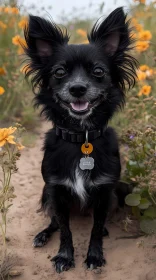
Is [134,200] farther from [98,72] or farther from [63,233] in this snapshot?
[98,72]

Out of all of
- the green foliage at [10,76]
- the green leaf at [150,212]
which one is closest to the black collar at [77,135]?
the green leaf at [150,212]

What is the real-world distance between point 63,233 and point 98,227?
0.89ft

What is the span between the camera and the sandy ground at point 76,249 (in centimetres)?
260

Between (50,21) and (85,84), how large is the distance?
600 mm

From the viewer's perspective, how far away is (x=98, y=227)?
2.79 metres

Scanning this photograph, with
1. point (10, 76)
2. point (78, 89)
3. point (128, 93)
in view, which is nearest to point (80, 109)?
point (78, 89)

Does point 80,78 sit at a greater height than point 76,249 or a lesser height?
greater

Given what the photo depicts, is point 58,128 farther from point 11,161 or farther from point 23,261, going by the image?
point 23,261

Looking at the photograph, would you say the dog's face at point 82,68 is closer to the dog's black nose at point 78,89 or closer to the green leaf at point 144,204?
the dog's black nose at point 78,89

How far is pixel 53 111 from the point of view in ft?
9.00

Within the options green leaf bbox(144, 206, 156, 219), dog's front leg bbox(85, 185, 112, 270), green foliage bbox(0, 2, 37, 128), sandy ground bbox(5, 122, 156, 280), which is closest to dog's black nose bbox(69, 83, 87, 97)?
dog's front leg bbox(85, 185, 112, 270)

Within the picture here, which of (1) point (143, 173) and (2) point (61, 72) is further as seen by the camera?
(1) point (143, 173)

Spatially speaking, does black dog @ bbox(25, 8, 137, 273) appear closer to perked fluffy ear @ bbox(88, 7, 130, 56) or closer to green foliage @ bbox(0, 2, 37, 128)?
perked fluffy ear @ bbox(88, 7, 130, 56)

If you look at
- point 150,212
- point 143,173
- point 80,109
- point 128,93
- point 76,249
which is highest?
point 128,93
